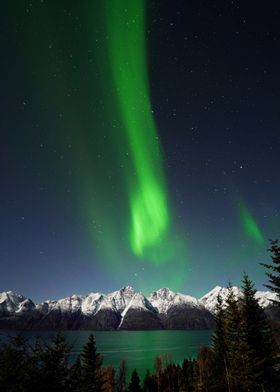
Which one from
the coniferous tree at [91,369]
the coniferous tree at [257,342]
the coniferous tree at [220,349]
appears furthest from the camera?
the coniferous tree at [220,349]

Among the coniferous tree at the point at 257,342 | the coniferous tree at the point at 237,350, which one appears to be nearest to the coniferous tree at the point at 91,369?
the coniferous tree at the point at 237,350

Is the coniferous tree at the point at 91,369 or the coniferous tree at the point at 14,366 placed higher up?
the coniferous tree at the point at 14,366

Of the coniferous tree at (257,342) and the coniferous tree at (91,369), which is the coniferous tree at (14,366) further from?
the coniferous tree at (91,369)

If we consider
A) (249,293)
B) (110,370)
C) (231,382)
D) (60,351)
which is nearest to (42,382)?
(60,351)

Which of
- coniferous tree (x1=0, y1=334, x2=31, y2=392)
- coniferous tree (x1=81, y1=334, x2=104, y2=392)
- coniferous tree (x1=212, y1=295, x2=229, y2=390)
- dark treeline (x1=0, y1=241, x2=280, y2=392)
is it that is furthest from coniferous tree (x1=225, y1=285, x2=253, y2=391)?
coniferous tree (x1=0, y1=334, x2=31, y2=392)

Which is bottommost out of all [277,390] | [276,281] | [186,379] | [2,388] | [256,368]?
[186,379]

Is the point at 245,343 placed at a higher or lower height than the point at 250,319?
lower

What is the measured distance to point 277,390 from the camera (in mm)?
22703

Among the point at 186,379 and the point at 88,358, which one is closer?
the point at 88,358

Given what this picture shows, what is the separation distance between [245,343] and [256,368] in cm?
196

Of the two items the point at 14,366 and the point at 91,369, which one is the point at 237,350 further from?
the point at 14,366

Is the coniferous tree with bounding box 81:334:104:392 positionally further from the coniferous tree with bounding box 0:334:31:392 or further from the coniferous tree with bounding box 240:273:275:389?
the coniferous tree with bounding box 0:334:31:392

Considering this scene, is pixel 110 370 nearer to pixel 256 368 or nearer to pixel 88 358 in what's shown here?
pixel 88 358

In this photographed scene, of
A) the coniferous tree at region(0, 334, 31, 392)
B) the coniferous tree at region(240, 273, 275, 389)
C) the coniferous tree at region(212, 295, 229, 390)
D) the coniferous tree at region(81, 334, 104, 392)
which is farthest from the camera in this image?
the coniferous tree at region(212, 295, 229, 390)
